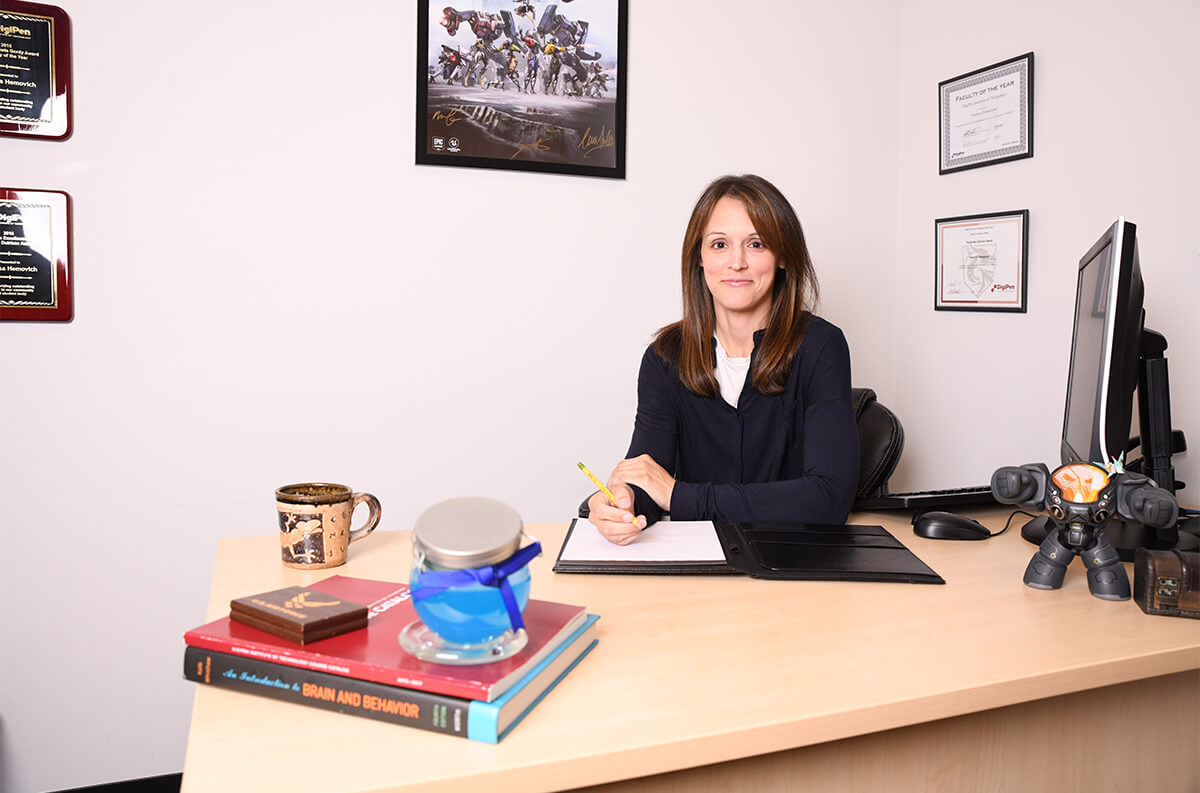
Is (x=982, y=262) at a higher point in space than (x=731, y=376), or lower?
higher

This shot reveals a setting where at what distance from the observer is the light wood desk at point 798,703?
738 mm

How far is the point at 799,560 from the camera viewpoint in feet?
4.28

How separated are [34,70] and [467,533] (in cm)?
204

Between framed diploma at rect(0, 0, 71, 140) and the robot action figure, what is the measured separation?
2.31 m

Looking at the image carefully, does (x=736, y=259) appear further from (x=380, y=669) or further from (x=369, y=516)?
(x=380, y=669)

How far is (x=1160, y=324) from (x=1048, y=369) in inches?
15.2

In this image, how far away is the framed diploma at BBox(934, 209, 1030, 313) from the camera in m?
2.44

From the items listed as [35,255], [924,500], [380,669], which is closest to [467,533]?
[380,669]

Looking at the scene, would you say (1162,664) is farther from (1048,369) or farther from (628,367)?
(628,367)

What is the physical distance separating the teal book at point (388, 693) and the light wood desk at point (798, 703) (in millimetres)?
13

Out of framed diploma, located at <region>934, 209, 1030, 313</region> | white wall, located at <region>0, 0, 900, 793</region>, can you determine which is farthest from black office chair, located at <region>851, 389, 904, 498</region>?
white wall, located at <region>0, 0, 900, 793</region>

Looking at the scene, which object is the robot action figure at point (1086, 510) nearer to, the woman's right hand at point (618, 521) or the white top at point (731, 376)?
the woman's right hand at point (618, 521)

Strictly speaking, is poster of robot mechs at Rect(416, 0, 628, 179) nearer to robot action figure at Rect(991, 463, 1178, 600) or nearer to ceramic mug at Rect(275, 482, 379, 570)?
ceramic mug at Rect(275, 482, 379, 570)
